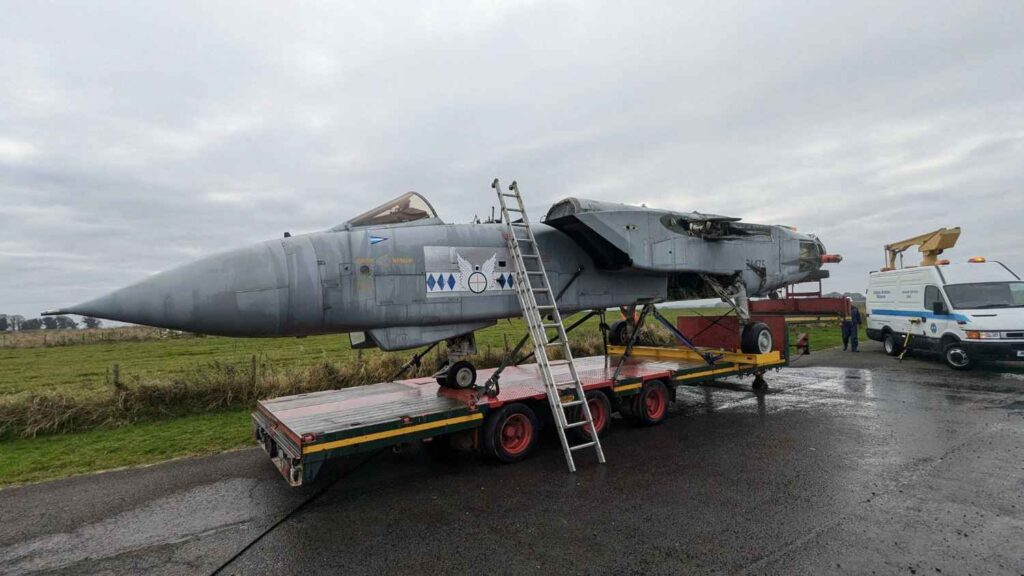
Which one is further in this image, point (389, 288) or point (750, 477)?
point (389, 288)

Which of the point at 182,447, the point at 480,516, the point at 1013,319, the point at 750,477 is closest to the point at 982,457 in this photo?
the point at 750,477

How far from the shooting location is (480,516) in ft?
16.4

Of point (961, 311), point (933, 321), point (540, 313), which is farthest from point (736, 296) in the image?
point (933, 321)

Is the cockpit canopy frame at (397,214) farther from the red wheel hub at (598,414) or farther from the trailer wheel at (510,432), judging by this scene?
the red wheel hub at (598,414)

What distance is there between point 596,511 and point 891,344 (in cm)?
1658

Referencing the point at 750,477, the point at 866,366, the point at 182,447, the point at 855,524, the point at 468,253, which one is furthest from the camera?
the point at 866,366

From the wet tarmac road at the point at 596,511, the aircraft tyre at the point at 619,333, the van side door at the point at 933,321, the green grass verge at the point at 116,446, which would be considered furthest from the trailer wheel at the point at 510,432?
the van side door at the point at 933,321

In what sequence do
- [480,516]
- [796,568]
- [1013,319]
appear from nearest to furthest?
[796,568]
[480,516]
[1013,319]

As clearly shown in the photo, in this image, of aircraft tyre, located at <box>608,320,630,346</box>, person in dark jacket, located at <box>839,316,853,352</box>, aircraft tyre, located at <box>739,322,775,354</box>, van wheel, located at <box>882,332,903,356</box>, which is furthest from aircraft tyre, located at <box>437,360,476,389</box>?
person in dark jacket, located at <box>839,316,853,352</box>

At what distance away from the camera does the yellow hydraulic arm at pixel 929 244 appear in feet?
57.1

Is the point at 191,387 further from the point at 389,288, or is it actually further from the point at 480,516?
the point at 480,516

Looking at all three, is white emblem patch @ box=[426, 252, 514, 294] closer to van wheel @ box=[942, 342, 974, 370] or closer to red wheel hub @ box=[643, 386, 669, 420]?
red wheel hub @ box=[643, 386, 669, 420]

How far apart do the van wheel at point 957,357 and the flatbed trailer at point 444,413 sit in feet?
27.5

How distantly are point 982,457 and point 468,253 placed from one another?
277 inches
